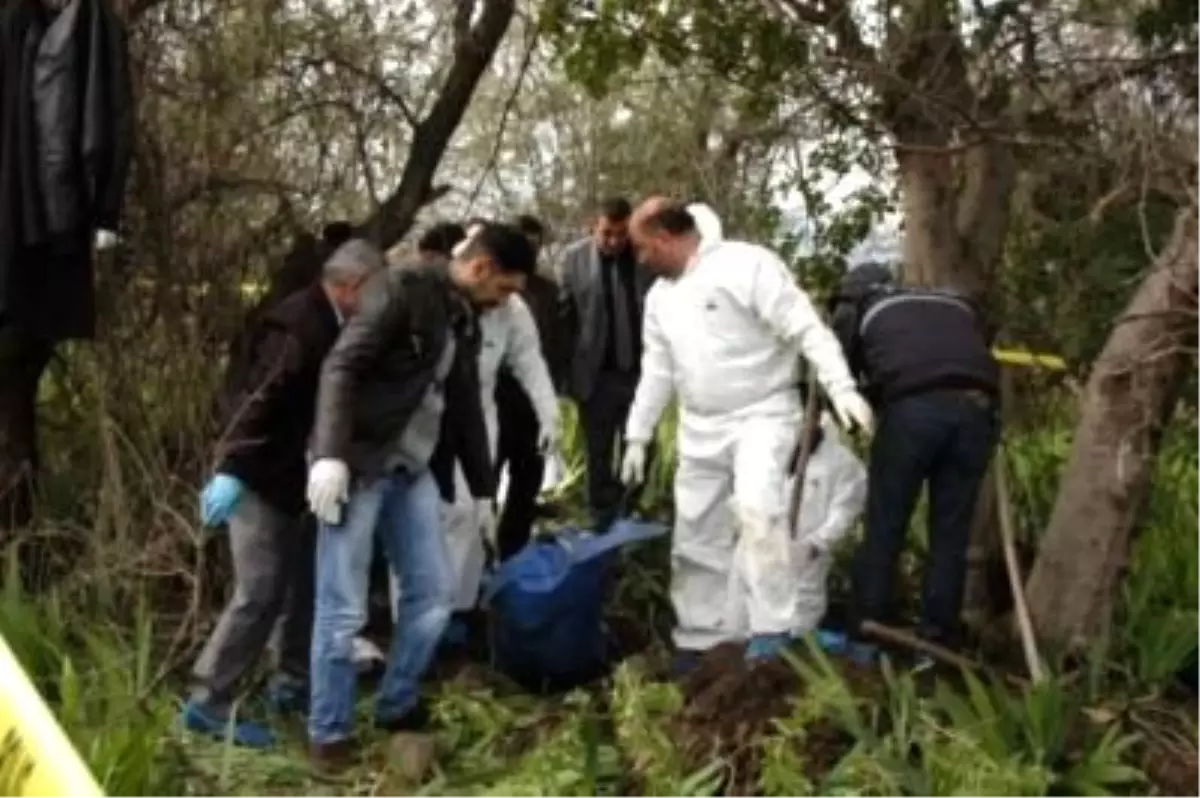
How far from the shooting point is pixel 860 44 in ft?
22.6

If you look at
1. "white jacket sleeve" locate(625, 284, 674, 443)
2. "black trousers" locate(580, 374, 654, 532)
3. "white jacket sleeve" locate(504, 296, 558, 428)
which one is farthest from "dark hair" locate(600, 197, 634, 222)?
"white jacket sleeve" locate(625, 284, 674, 443)

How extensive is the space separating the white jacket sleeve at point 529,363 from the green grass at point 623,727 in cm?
115

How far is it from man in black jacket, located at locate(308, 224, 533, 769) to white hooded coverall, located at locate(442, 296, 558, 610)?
0.64 metres

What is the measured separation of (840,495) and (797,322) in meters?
0.77

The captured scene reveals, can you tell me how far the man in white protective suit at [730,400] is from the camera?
6.81 metres

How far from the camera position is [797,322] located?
6.79 meters

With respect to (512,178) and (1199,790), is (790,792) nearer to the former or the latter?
(1199,790)

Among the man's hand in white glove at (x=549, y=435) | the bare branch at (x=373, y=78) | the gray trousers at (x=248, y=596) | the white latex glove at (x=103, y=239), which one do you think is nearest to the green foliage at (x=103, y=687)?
the gray trousers at (x=248, y=596)

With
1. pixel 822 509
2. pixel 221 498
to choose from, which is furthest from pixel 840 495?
pixel 221 498

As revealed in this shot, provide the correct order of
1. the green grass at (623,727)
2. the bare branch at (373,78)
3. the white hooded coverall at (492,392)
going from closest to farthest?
the green grass at (623,727), the white hooded coverall at (492,392), the bare branch at (373,78)

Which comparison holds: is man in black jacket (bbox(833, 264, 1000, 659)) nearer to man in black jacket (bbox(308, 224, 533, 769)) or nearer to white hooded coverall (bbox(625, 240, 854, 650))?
white hooded coverall (bbox(625, 240, 854, 650))

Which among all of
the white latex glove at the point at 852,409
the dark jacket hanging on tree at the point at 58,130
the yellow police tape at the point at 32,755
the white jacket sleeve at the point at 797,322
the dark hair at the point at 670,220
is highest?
the dark jacket hanging on tree at the point at 58,130

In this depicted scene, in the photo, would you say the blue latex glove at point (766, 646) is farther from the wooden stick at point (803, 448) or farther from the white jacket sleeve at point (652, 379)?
the white jacket sleeve at point (652, 379)

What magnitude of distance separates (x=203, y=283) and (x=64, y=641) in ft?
5.02
